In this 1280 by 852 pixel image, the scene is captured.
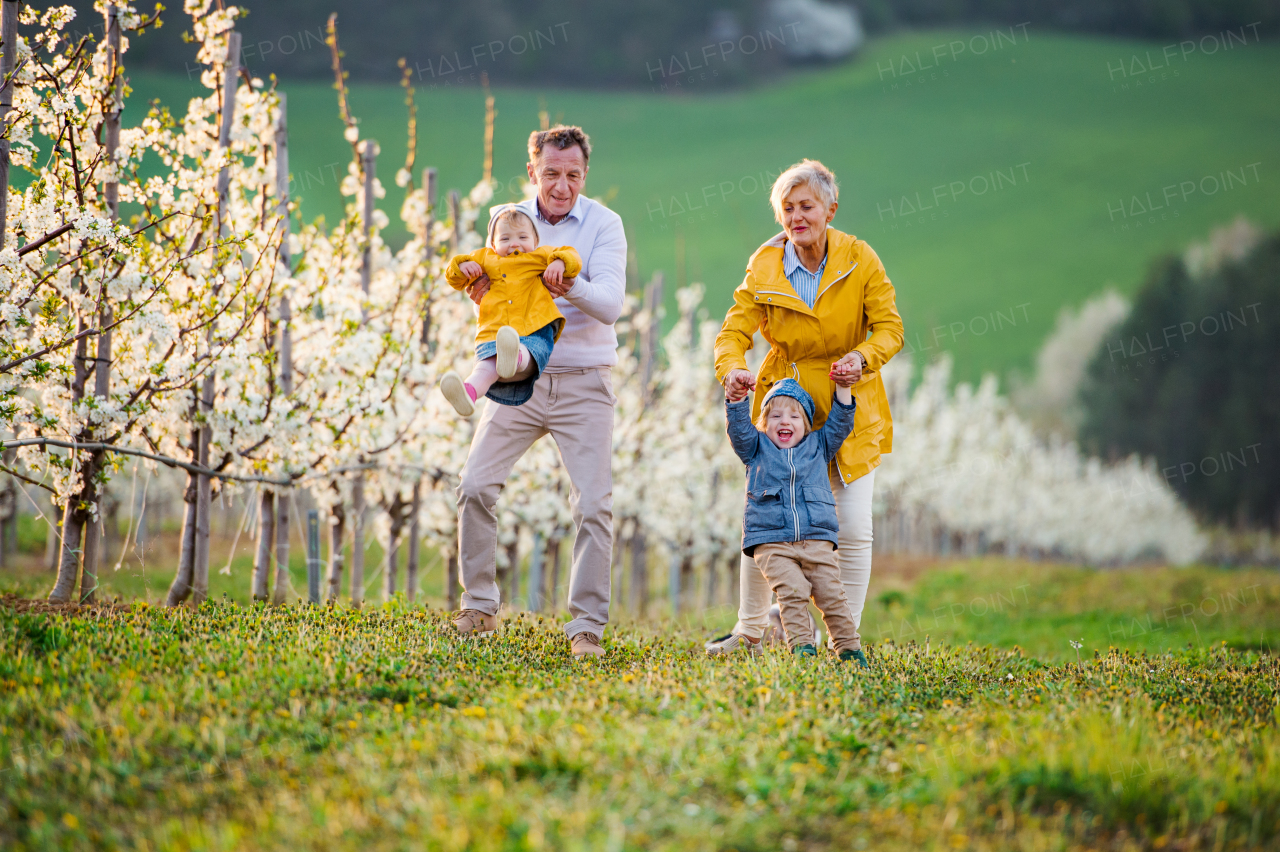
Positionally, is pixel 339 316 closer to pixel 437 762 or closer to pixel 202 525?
pixel 202 525

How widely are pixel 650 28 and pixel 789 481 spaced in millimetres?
93647

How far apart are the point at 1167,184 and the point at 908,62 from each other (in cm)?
2791

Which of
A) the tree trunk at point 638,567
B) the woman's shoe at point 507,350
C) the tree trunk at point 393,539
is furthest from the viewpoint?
the tree trunk at point 638,567

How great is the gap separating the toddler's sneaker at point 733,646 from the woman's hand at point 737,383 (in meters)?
1.43

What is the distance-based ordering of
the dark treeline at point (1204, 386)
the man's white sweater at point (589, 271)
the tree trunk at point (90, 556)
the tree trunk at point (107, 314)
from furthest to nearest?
Result: 1. the dark treeline at point (1204, 386)
2. the tree trunk at point (107, 314)
3. the tree trunk at point (90, 556)
4. the man's white sweater at point (589, 271)

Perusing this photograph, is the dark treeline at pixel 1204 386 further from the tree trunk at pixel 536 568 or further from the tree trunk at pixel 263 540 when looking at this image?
the tree trunk at pixel 263 540

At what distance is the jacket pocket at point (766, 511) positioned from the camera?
5199 millimetres

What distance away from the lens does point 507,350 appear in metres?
4.83

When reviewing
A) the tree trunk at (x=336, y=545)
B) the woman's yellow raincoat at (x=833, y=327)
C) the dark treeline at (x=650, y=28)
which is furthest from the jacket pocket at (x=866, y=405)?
the dark treeline at (x=650, y=28)

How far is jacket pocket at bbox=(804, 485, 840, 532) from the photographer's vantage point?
5176 millimetres

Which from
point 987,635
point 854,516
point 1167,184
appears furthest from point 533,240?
point 1167,184

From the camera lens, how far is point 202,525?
6.80m

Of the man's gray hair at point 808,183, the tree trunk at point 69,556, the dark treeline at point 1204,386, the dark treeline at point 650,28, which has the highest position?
the dark treeline at point 650,28

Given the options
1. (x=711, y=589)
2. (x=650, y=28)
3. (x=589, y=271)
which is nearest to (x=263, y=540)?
(x=589, y=271)
